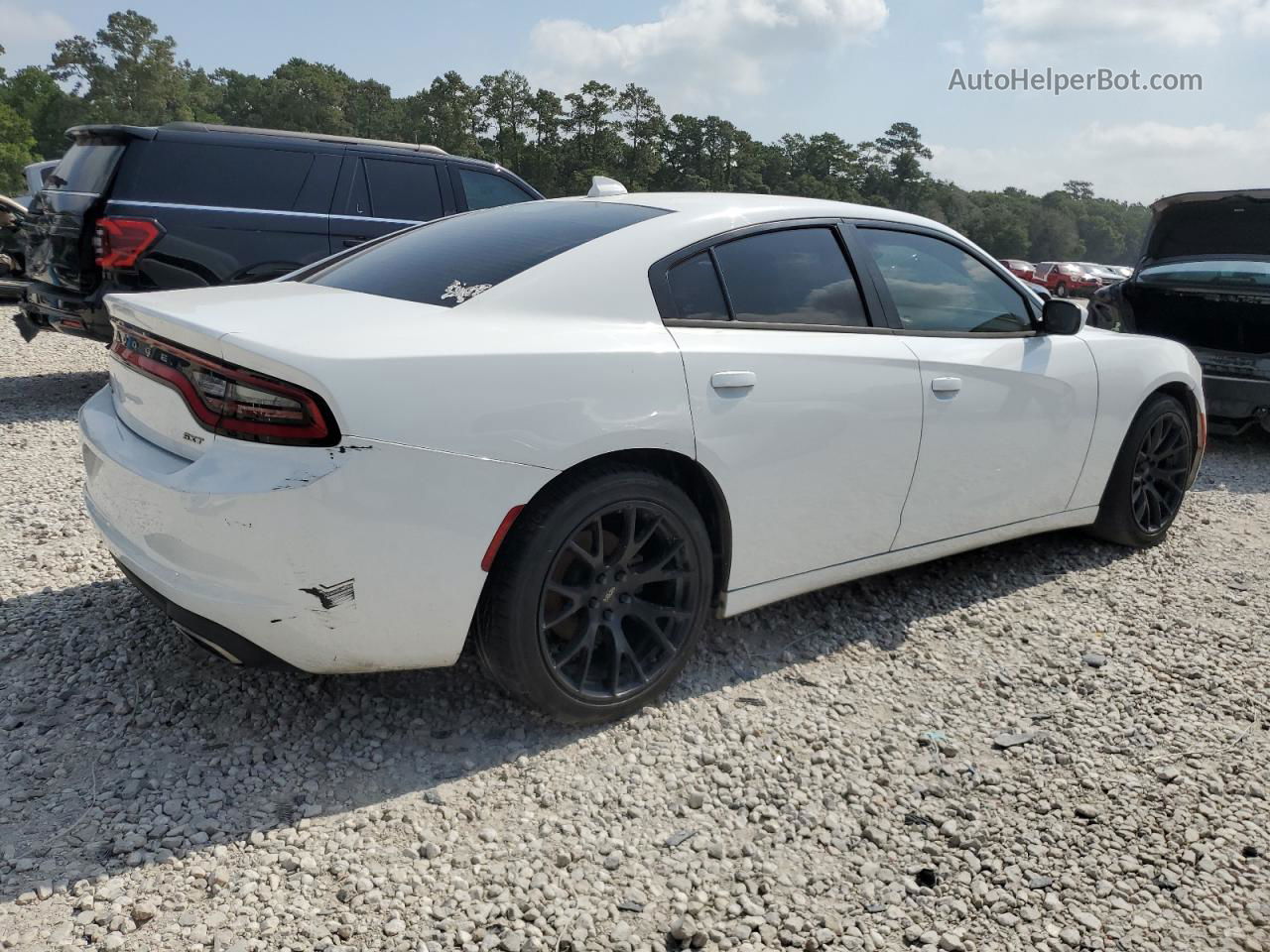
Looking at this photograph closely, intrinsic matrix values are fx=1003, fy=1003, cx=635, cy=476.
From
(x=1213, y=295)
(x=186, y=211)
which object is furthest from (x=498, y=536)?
(x=1213, y=295)

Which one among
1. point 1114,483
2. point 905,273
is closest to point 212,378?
point 905,273

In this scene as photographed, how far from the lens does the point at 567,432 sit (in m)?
2.63

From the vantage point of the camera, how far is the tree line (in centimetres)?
6725

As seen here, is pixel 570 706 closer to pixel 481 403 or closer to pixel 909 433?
pixel 481 403

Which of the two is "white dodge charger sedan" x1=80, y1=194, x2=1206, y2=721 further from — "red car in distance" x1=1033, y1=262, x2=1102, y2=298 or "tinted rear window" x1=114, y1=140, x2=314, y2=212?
"red car in distance" x1=1033, y1=262, x2=1102, y2=298

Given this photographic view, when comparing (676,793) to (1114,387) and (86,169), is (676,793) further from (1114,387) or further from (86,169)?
(86,169)

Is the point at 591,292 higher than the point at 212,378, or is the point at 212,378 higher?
the point at 591,292

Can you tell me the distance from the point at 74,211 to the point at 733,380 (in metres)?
5.63


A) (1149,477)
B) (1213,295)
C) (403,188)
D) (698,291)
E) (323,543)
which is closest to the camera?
(323,543)

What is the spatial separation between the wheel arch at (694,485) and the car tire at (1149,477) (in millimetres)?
2373

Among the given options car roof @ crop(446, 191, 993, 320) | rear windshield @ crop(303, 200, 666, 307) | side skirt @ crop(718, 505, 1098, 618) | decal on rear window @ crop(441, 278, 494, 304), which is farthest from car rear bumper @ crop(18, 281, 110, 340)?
side skirt @ crop(718, 505, 1098, 618)

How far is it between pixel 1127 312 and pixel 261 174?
662 cm

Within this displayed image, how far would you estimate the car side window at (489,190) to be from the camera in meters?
8.38

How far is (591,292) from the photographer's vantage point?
2.90 metres
